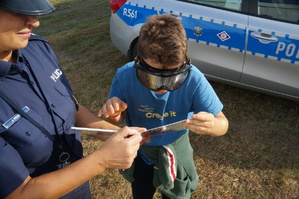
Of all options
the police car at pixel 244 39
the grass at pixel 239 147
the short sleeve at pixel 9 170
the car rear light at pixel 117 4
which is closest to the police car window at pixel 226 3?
the police car at pixel 244 39

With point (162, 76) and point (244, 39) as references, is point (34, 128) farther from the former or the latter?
point (244, 39)

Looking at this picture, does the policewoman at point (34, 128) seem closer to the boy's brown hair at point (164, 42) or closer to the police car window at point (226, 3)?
the boy's brown hair at point (164, 42)

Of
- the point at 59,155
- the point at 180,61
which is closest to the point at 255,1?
the point at 180,61

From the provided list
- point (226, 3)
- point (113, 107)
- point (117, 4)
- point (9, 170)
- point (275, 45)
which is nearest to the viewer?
point (9, 170)

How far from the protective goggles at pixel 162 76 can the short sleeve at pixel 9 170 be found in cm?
69

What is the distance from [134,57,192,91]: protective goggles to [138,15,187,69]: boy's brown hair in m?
0.04

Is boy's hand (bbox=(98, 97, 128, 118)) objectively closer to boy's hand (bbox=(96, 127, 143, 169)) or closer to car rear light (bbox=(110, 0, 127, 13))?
boy's hand (bbox=(96, 127, 143, 169))

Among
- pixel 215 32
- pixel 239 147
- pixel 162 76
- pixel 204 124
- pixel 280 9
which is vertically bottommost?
pixel 239 147

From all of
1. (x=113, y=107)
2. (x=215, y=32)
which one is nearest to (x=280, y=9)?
(x=215, y=32)

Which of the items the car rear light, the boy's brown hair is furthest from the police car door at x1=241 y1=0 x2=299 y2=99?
the boy's brown hair

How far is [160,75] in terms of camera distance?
1275 mm

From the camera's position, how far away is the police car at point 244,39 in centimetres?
285

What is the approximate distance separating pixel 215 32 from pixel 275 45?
666mm

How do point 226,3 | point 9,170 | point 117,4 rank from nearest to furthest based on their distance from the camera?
point 9,170 < point 226,3 < point 117,4
